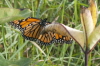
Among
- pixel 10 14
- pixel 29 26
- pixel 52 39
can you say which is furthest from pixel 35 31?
pixel 10 14

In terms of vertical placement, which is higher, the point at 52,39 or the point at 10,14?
the point at 10,14

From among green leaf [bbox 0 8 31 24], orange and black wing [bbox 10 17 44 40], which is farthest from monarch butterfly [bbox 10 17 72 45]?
green leaf [bbox 0 8 31 24]

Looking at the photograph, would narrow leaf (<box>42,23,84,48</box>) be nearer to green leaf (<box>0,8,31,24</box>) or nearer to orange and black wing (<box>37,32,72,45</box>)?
green leaf (<box>0,8,31,24</box>)

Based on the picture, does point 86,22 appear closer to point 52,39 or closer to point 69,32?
point 69,32

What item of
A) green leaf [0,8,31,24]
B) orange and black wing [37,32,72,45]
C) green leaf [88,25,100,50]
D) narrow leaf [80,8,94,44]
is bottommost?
orange and black wing [37,32,72,45]

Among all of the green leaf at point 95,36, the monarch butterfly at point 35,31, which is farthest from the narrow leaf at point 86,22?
the monarch butterfly at point 35,31

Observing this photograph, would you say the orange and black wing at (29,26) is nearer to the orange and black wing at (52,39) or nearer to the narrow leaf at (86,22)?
the orange and black wing at (52,39)

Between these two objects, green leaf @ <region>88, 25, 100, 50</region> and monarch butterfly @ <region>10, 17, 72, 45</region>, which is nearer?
green leaf @ <region>88, 25, 100, 50</region>

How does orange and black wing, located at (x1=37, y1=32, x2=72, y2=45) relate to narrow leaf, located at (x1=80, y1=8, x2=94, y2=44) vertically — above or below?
below
